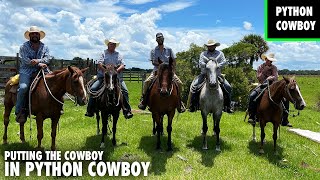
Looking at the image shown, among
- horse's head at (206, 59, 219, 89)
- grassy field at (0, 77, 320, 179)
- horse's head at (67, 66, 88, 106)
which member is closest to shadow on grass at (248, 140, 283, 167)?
grassy field at (0, 77, 320, 179)

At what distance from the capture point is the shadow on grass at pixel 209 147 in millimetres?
10766

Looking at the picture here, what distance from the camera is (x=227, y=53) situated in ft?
117

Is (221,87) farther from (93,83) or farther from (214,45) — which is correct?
(93,83)

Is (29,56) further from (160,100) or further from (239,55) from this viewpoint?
(239,55)

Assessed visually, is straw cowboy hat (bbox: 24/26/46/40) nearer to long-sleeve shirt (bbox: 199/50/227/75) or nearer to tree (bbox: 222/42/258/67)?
long-sleeve shirt (bbox: 199/50/227/75)

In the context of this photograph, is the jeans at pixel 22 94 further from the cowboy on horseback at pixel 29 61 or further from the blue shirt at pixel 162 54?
the blue shirt at pixel 162 54

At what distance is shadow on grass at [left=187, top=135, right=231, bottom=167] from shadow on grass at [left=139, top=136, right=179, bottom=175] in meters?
0.79

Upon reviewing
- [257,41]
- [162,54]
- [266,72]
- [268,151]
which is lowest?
[268,151]

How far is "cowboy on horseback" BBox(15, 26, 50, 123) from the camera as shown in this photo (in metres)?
10.5

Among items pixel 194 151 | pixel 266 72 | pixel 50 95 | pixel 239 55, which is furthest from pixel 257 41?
pixel 50 95

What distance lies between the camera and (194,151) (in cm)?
1169

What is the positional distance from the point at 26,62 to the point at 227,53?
89.5ft

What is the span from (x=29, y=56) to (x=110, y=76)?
2.48 meters

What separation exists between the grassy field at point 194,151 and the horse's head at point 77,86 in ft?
6.56
